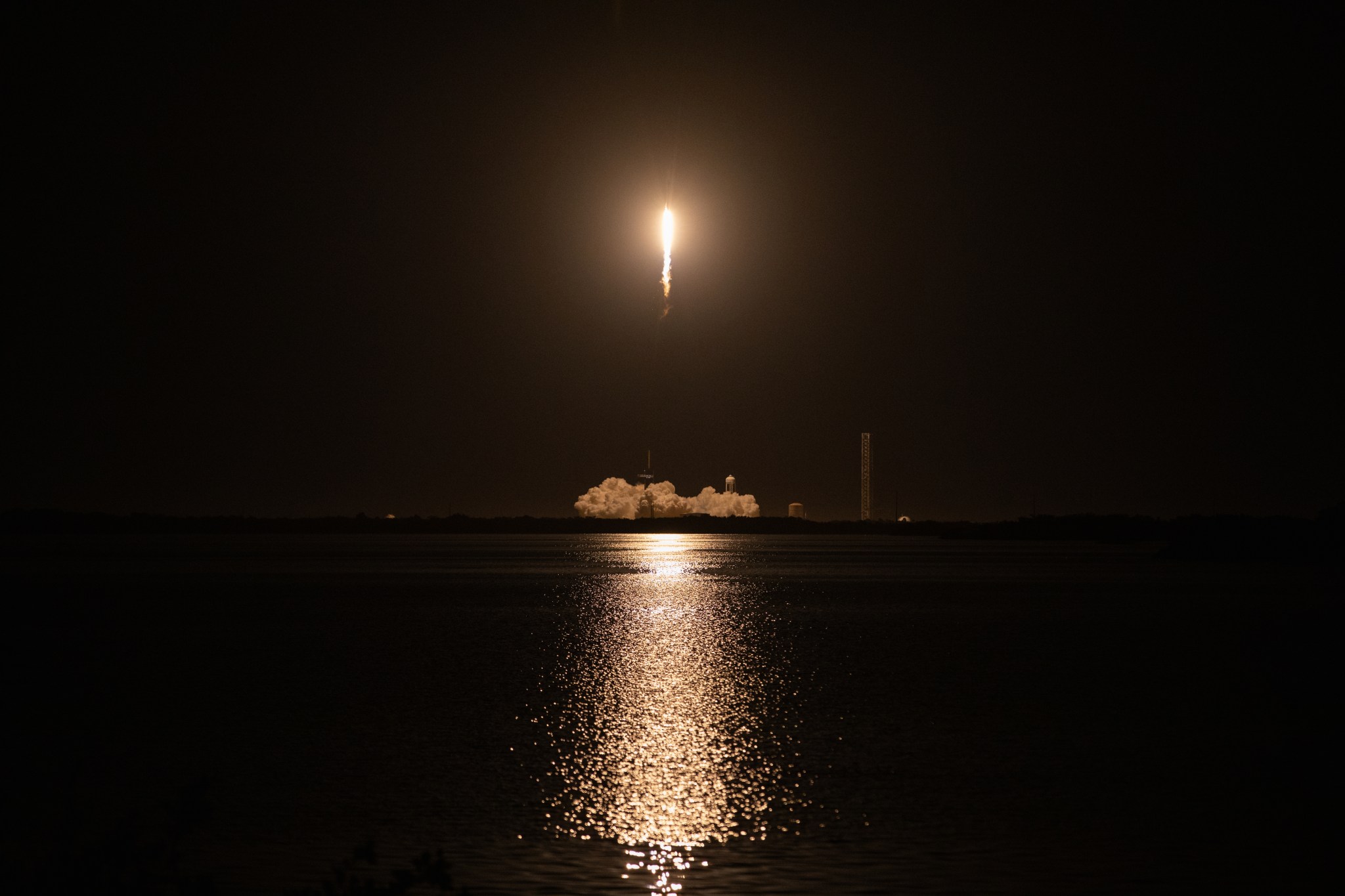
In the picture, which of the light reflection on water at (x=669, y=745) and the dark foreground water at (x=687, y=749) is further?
the light reflection on water at (x=669, y=745)

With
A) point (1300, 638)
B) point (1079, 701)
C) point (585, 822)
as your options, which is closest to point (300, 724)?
point (585, 822)

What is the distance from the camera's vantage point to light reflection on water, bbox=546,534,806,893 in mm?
17547

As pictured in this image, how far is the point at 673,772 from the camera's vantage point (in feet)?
70.4

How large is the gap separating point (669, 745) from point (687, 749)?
1.71ft

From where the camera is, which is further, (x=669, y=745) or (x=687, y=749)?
(x=669, y=745)

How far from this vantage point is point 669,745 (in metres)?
24.2

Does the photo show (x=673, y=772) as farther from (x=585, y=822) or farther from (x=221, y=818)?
(x=221, y=818)

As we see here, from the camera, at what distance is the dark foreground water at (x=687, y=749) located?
1606cm

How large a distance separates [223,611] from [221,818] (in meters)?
45.8

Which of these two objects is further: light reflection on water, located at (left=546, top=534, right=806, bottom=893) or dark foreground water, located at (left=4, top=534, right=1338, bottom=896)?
light reflection on water, located at (left=546, top=534, right=806, bottom=893)

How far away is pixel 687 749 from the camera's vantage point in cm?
2383

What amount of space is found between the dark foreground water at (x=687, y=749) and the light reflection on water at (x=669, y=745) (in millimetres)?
107

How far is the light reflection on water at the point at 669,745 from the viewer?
57.6ft

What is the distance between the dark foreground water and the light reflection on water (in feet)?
0.35
